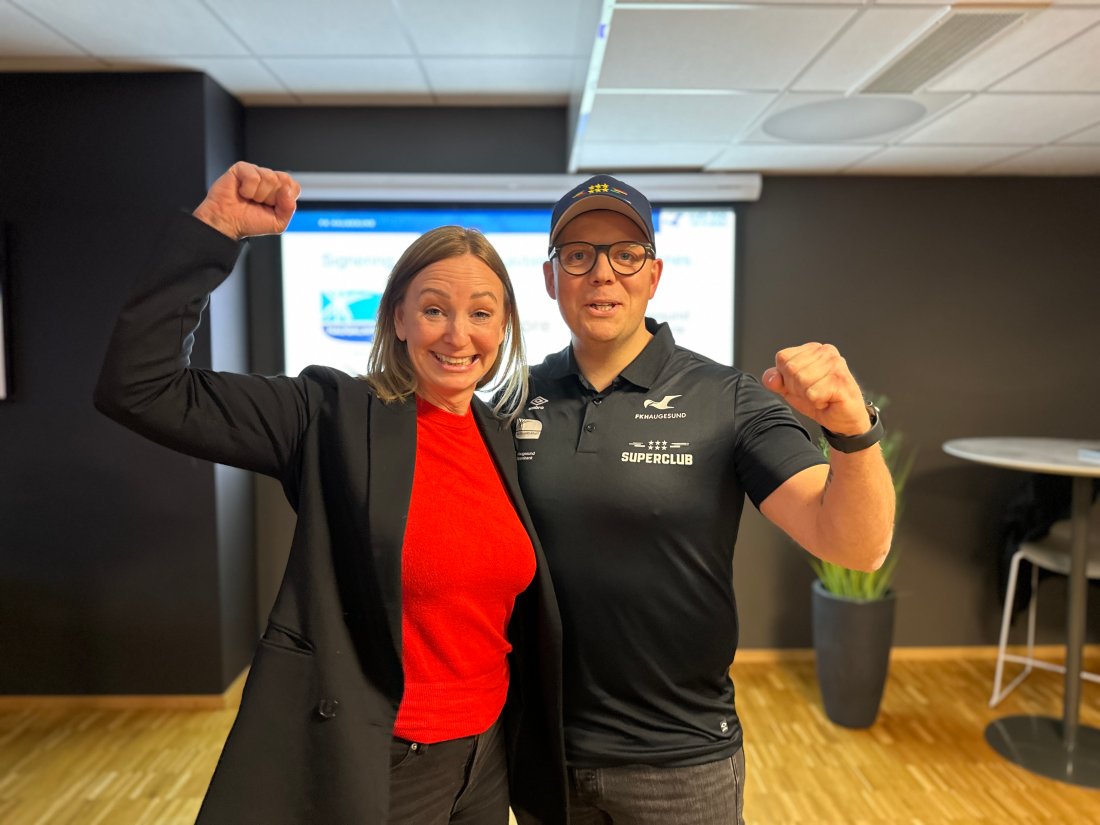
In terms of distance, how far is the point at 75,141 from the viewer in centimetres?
297

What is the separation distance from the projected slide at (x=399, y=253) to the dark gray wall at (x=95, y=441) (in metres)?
0.39

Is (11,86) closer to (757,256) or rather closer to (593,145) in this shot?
(593,145)

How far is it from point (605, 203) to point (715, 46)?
1116mm

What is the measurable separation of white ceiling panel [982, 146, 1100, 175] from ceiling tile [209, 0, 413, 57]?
9.28 feet

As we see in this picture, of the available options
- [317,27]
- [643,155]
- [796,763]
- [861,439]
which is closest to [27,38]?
[317,27]

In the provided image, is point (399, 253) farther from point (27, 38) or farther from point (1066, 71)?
point (1066, 71)

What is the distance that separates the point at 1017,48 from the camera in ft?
6.95

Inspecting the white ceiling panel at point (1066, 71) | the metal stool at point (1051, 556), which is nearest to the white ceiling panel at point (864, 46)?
the white ceiling panel at point (1066, 71)

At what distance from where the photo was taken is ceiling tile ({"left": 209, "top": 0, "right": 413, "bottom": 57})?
2.36 meters

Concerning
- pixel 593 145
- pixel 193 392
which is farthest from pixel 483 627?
pixel 593 145

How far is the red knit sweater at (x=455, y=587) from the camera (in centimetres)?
108

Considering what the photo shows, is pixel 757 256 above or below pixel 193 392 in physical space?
above

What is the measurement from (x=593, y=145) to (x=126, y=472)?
2506mm

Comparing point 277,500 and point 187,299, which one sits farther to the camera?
point 277,500
